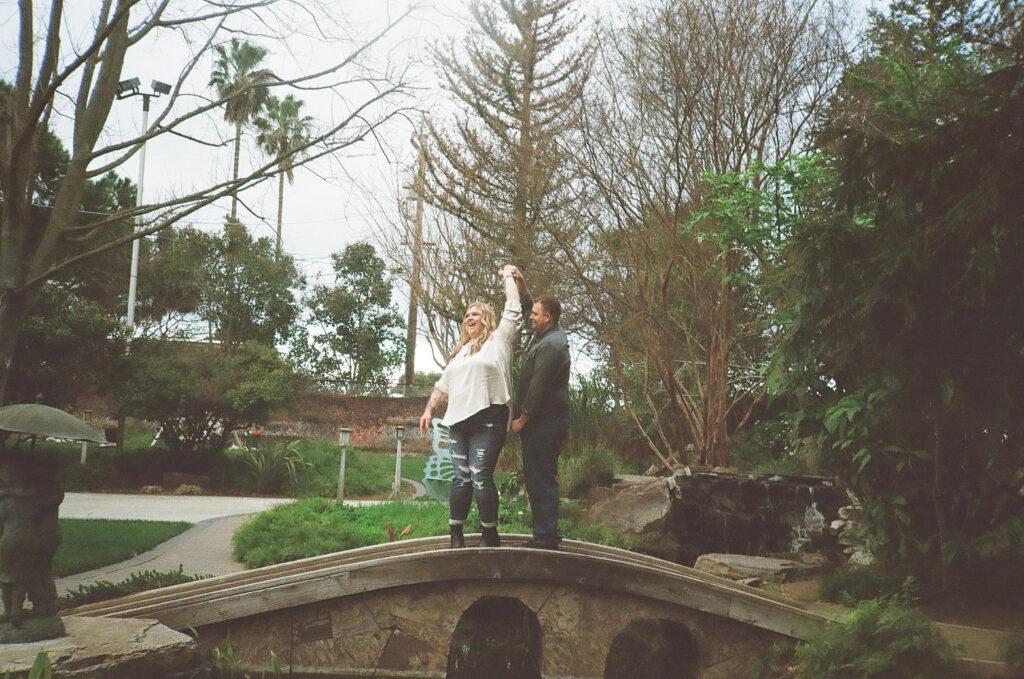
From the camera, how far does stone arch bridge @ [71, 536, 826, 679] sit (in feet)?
19.1

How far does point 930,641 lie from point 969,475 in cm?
219

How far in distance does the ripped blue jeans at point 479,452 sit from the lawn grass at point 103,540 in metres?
4.09

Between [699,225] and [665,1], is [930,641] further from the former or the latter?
[665,1]

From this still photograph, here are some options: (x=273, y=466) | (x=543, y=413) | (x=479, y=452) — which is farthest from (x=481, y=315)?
(x=273, y=466)

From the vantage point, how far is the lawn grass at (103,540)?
28.7 ft

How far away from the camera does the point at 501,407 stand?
6.20 m

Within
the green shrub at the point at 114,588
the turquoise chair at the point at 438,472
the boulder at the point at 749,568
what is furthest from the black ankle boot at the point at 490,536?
the turquoise chair at the point at 438,472

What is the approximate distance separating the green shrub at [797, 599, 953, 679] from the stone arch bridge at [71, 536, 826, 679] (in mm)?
572

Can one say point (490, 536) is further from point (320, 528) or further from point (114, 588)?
point (320, 528)

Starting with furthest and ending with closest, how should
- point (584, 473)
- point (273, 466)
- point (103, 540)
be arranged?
point (273, 466)
point (584, 473)
point (103, 540)

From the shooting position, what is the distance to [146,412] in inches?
722

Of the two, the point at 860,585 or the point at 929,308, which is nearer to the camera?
the point at 929,308

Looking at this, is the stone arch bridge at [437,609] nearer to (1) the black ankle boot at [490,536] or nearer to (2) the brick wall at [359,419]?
(1) the black ankle boot at [490,536]

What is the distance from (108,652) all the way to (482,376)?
9.04 ft
